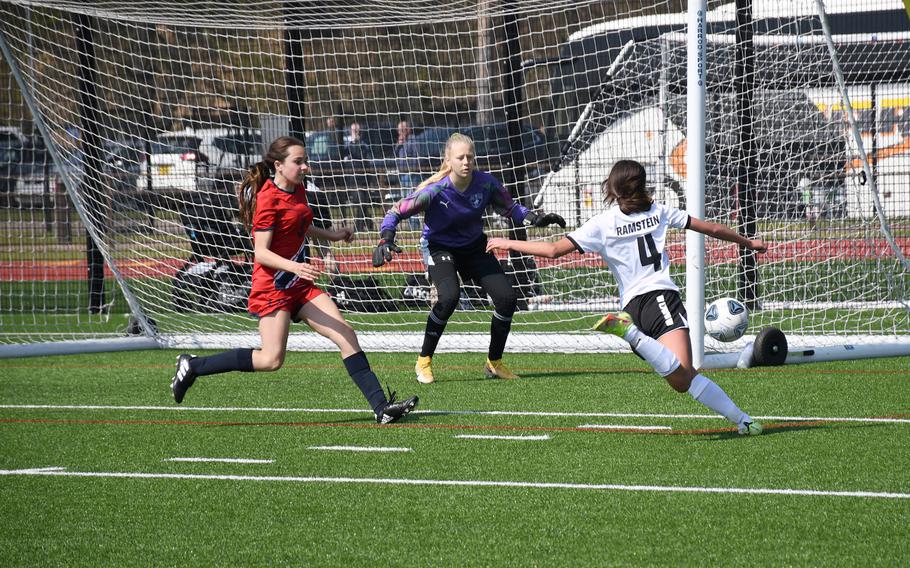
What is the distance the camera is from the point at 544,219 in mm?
8414

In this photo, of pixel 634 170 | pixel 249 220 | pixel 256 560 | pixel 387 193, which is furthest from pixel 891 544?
pixel 387 193

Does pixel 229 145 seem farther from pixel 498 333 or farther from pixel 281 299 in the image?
pixel 281 299

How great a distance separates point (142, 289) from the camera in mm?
12820

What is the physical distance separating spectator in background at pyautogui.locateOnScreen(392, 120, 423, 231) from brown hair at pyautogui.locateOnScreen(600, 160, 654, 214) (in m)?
6.63

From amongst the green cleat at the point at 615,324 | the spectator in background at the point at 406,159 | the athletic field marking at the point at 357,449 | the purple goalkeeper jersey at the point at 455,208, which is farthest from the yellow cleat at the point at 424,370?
the spectator in background at the point at 406,159

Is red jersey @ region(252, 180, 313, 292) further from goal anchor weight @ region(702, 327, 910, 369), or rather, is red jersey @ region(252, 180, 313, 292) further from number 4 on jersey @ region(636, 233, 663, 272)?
goal anchor weight @ region(702, 327, 910, 369)

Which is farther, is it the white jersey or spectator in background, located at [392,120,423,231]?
spectator in background, located at [392,120,423,231]

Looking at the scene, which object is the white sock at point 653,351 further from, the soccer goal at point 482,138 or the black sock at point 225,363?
the soccer goal at point 482,138

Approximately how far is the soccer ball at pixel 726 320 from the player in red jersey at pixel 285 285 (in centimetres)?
298

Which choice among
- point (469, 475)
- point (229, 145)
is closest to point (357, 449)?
point (469, 475)

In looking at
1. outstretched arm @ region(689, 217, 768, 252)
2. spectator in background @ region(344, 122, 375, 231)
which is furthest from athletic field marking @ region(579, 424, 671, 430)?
spectator in background @ region(344, 122, 375, 231)

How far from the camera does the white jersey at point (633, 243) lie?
21.1 feet

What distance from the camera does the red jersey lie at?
7.01 m

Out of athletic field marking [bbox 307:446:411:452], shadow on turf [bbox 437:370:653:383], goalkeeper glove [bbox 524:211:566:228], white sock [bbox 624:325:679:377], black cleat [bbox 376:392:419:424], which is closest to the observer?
white sock [bbox 624:325:679:377]
